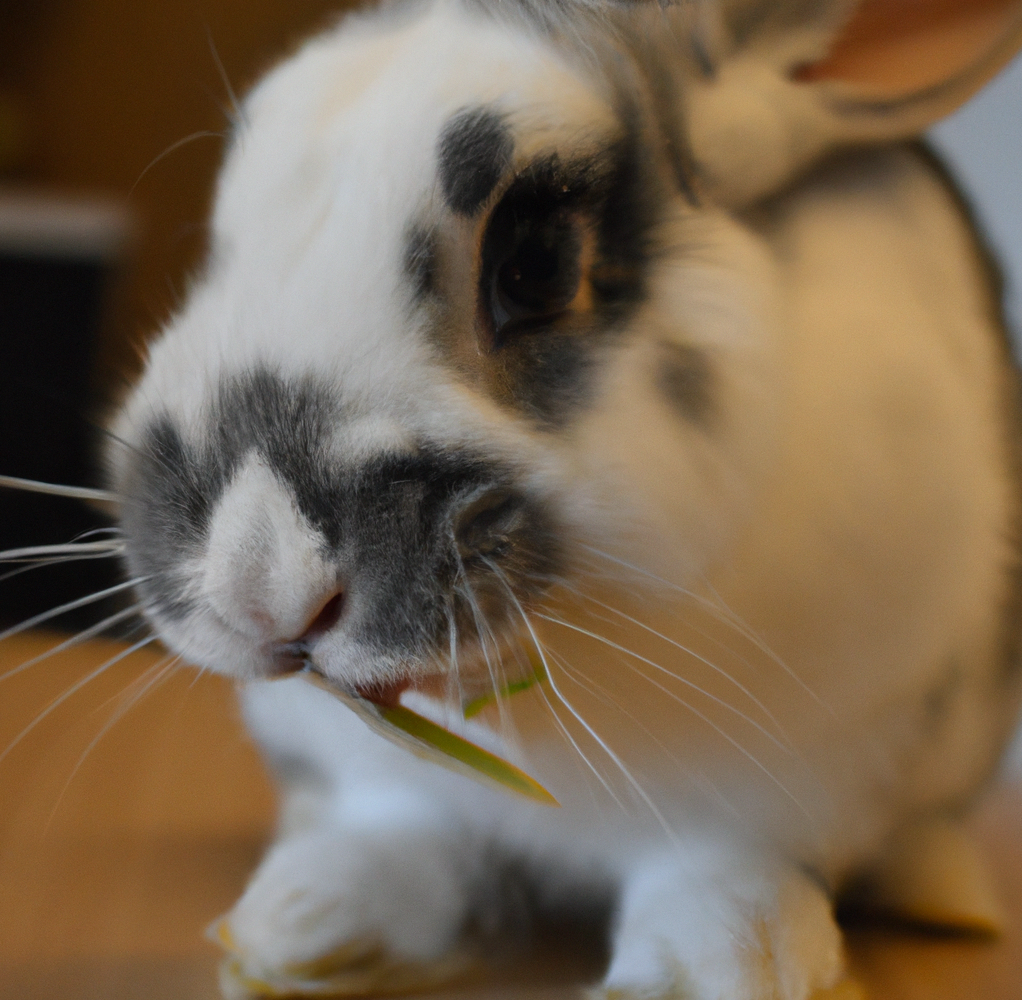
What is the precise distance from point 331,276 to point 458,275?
45 millimetres

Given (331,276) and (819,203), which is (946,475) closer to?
(819,203)

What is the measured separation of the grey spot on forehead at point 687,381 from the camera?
43cm

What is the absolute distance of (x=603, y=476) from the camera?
1.35 feet

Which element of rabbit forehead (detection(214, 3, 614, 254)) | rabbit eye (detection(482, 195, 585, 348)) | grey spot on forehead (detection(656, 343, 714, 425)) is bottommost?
grey spot on forehead (detection(656, 343, 714, 425))

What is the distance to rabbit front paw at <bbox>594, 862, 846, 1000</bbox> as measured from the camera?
18.2 inches

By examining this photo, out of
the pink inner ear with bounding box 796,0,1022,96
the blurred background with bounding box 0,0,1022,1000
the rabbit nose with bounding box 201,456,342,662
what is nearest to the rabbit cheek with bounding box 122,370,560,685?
the rabbit nose with bounding box 201,456,342,662

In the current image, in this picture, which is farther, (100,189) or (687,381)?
(100,189)

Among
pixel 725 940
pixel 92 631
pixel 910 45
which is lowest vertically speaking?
pixel 725 940

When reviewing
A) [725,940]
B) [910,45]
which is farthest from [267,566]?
[910,45]

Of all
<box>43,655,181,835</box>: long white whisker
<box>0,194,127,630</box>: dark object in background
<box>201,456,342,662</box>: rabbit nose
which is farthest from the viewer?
<box>0,194,127,630</box>: dark object in background

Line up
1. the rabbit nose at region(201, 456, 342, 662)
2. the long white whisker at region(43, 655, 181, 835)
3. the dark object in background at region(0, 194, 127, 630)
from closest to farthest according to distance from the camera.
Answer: the rabbit nose at region(201, 456, 342, 662)
the long white whisker at region(43, 655, 181, 835)
the dark object in background at region(0, 194, 127, 630)

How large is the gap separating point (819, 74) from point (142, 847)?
49 cm

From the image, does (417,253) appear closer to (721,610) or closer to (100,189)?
(721,610)

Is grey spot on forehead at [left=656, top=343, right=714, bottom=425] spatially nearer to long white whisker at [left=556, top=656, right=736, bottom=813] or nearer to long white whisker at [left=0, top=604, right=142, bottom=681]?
long white whisker at [left=556, top=656, right=736, bottom=813]
